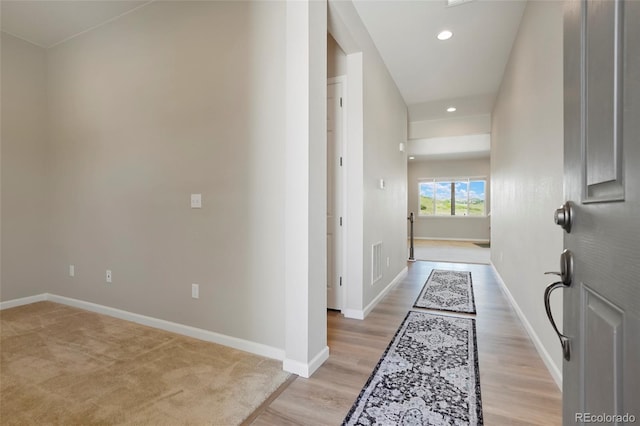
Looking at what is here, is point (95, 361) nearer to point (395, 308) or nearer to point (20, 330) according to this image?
point (20, 330)

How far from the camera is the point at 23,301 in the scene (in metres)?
3.41

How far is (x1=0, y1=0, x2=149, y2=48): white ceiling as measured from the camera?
283cm

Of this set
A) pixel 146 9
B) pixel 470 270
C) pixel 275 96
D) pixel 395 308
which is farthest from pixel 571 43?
pixel 470 270

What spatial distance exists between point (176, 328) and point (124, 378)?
2.34 feet

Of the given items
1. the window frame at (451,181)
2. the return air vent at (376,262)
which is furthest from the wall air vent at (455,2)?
the window frame at (451,181)

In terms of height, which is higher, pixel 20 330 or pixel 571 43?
pixel 571 43

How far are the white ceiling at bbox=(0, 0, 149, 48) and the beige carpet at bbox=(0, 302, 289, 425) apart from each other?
2.97 m

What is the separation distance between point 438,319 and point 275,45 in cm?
273

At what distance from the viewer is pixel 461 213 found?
10055 mm

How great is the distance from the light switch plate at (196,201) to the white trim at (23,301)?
2620mm

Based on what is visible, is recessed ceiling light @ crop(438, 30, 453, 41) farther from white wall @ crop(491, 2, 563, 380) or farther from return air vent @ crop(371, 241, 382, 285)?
return air vent @ crop(371, 241, 382, 285)

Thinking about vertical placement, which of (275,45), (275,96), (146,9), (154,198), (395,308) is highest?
(146,9)

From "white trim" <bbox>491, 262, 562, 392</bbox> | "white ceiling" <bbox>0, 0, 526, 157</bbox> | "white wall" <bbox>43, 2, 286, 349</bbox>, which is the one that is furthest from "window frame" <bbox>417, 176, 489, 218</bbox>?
"white wall" <bbox>43, 2, 286, 349</bbox>

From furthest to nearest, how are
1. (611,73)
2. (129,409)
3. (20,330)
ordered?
(20,330) < (129,409) < (611,73)
